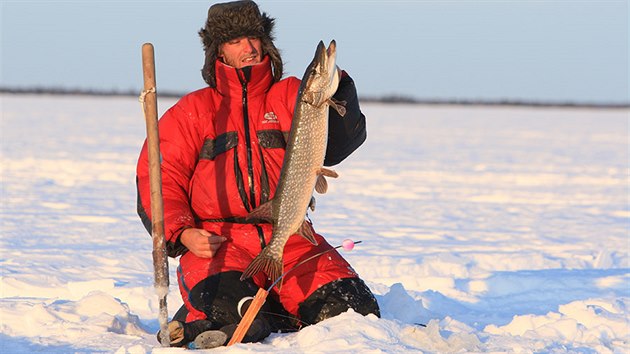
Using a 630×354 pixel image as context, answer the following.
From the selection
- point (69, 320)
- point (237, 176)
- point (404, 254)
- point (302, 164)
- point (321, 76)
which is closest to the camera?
point (321, 76)

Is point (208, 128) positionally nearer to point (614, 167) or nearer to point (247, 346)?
point (247, 346)

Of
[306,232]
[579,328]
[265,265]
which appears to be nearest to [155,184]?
[265,265]

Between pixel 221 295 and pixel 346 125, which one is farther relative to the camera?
pixel 346 125

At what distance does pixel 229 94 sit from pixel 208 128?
0.19 meters

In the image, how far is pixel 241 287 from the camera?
3.92m

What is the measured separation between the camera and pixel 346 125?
13.3ft

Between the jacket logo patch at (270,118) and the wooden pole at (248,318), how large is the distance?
80 cm

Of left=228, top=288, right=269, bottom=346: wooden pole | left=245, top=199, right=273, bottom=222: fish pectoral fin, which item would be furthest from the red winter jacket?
left=228, top=288, right=269, bottom=346: wooden pole

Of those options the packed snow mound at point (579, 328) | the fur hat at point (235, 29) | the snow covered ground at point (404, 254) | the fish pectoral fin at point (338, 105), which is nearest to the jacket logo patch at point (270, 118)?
the fur hat at point (235, 29)

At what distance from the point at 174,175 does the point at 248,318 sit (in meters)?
0.78

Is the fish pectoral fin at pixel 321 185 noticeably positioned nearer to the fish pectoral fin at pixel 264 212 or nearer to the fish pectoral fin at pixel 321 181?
the fish pectoral fin at pixel 321 181

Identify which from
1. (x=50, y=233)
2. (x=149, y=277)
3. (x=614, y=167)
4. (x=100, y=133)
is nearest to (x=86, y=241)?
(x=50, y=233)

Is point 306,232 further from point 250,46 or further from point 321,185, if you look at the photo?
point 250,46

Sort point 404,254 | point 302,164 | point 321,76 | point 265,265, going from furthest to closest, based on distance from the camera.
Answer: point 404,254
point 265,265
point 302,164
point 321,76
